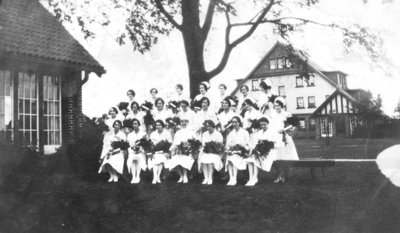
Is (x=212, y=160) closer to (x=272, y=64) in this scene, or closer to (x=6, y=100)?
(x=6, y=100)

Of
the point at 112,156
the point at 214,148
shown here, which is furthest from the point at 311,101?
the point at 112,156

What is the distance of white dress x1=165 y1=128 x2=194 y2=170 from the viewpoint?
26.0ft

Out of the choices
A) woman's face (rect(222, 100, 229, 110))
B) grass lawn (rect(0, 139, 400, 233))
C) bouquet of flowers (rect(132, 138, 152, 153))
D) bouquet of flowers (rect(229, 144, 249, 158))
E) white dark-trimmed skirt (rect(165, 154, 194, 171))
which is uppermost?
woman's face (rect(222, 100, 229, 110))

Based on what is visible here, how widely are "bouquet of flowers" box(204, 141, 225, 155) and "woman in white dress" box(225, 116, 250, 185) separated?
0.13 meters

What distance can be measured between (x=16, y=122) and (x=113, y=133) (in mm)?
2428

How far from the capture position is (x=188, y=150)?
798cm

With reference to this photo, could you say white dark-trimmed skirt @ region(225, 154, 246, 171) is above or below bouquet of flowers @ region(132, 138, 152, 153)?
below

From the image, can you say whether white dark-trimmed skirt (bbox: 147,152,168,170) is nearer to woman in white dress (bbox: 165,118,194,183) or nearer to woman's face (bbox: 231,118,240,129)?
woman in white dress (bbox: 165,118,194,183)

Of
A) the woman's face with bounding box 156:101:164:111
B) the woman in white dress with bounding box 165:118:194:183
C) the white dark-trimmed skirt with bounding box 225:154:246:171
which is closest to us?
the white dark-trimmed skirt with bounding box 225:154:246:171

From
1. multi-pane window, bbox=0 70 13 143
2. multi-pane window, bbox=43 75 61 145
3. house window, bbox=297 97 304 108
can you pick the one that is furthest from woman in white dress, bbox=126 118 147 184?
house window, bbox=297 97 304 108

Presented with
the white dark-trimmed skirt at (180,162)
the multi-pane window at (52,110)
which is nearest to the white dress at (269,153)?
the white dark-trimmed skirt at (180,162)

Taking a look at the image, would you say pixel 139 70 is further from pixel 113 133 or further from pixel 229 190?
pixel 229 190

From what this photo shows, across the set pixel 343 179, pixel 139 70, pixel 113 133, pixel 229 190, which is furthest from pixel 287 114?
pixel 139 70

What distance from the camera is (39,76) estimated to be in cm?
1029
